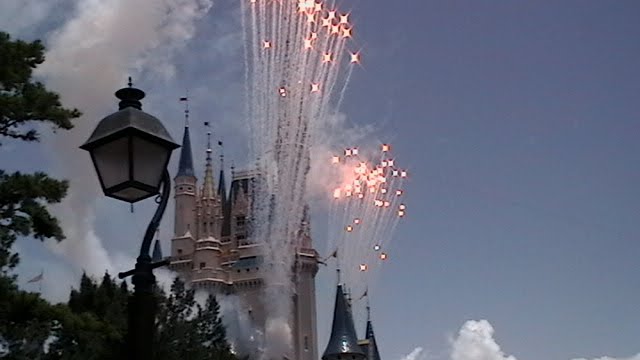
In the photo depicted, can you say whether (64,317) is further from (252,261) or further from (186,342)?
(252,261)

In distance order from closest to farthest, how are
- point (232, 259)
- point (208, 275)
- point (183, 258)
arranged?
point (208, 275) < point (183, 258) < point (232, 259)

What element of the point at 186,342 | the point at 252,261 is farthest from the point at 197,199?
the point at 186,342

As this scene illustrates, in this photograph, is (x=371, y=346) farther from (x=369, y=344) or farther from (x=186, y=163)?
(x=186, y=163)

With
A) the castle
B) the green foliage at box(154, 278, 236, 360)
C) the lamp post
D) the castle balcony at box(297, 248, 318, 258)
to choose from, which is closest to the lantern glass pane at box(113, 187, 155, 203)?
the lamp post

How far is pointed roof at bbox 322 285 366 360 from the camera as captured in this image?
83738 millimetres

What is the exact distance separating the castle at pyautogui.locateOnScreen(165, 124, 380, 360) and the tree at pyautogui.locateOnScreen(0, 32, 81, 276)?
68048mm

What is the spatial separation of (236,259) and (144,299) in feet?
293

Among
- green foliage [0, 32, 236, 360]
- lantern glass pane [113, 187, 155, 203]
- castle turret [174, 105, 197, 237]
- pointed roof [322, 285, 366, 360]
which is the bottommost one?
lantern glass pane [113, 187, 155, 203]

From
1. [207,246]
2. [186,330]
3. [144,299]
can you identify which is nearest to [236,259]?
[207,246]

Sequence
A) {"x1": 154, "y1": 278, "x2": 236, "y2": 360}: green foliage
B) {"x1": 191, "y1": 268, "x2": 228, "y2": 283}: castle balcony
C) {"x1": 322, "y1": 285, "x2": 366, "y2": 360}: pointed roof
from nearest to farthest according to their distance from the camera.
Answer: {"x1": 154, "y1": 278, "x2": 236, "y2": 360}: green foliage, {"x1": 322, "y1": 285, "x2": 366, "y2": 360}: pointed roof, {"x1": 191, "y1": 268, "x2": 228, "y2": 283}: castle balcony

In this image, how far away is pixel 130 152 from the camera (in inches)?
192

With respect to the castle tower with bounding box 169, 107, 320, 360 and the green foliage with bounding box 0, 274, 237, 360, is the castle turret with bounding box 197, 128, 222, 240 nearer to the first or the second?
the castle tower with bounding box 169, 107, 320, 360

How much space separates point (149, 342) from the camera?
16.1 ft

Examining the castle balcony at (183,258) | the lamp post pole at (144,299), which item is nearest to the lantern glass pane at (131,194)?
the lamp post pole at (144,299)
